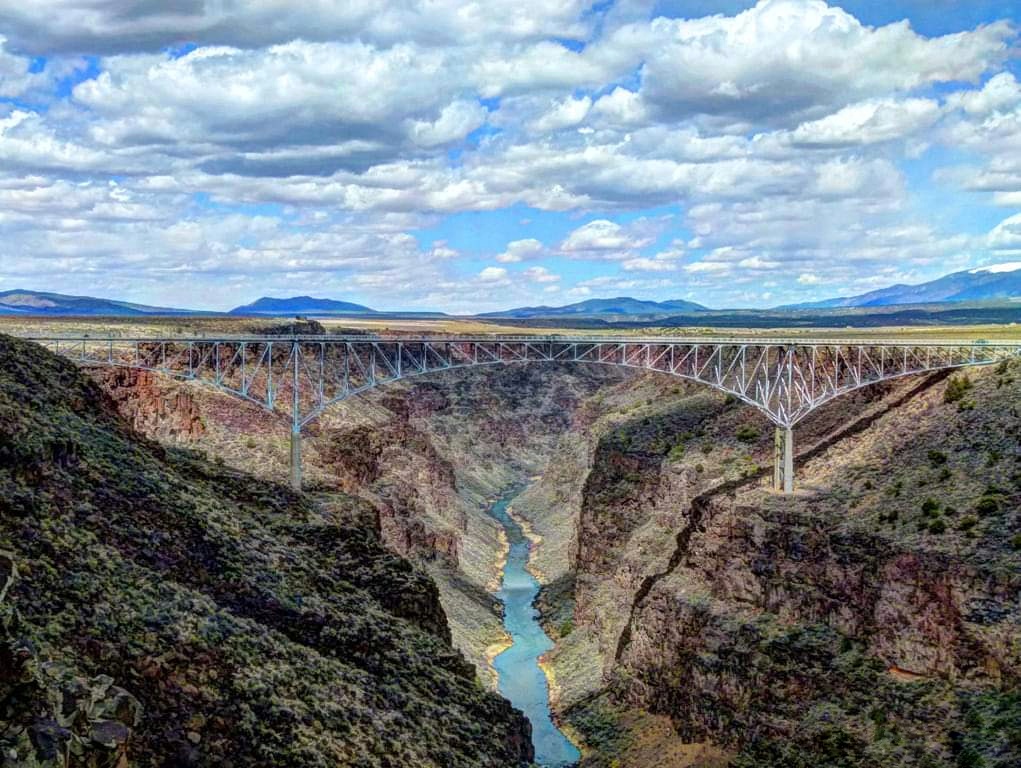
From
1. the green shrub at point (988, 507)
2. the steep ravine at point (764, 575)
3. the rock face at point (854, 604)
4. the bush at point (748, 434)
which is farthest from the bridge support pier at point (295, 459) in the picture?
the green shrub at point (988, 507)

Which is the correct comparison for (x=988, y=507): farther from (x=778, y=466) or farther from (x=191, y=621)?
(x=191, y=621)

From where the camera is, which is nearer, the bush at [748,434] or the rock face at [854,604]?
the rock face at [854,604]

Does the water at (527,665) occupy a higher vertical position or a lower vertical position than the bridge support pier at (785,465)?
lower

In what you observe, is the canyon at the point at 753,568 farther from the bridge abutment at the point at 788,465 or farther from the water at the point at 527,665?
the bridge abutment at the point at 788,465

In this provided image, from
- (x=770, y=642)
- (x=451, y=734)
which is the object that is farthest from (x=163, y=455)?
(x=770, y=642)

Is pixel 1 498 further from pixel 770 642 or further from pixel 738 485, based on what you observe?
pixel 738 485

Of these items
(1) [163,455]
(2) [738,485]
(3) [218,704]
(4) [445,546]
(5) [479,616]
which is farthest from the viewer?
(4) [445,546]
